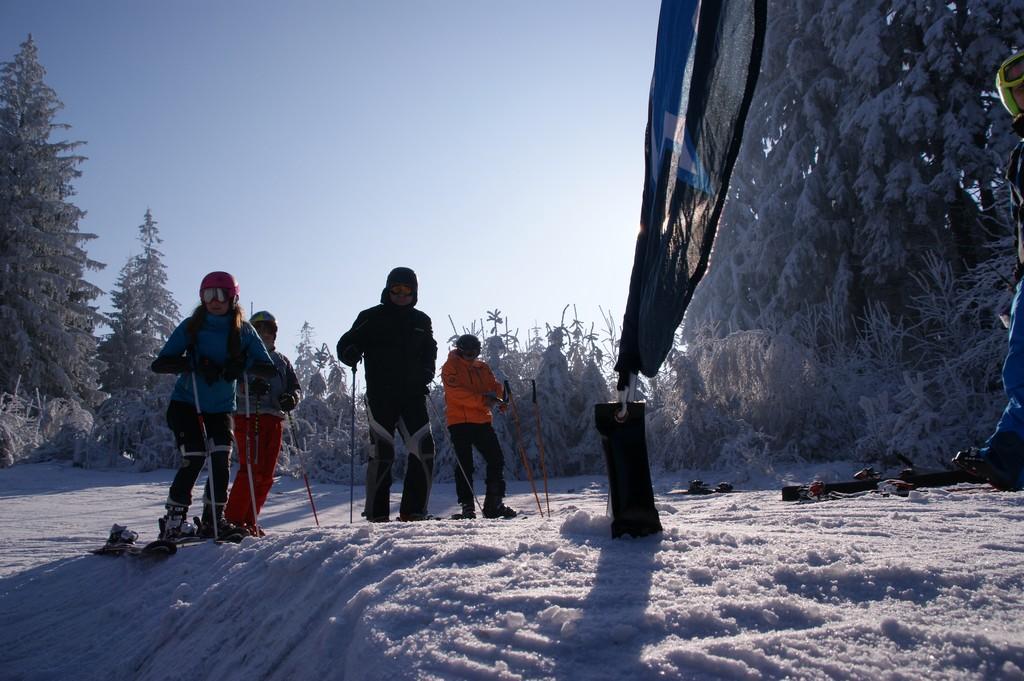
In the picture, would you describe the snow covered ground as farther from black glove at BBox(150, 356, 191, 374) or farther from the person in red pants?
the person in red pants

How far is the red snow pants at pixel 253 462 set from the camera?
5328mm

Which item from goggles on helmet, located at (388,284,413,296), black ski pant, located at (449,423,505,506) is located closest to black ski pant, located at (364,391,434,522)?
goggles on helmet, located at (388,284,413,296)

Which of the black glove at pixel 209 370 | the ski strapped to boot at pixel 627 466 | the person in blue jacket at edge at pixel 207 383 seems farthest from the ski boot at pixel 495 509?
the ski strapped to boot at pixel 627 466

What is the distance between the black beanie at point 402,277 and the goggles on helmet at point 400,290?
0.02 meters

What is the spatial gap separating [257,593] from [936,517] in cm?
304

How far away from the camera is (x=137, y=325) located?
32719mm

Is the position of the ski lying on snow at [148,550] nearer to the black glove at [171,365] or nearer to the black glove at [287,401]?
the black glove at [171,365]

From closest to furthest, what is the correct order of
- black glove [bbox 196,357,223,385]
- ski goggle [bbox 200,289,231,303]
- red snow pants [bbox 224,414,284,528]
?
black glove [bbox 196,357,223,385]
ski goggle [bbox 200,289,231,303]
red snow pants [bbox 224,414,284,528]

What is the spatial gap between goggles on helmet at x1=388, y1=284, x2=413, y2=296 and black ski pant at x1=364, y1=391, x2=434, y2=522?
2.73ft

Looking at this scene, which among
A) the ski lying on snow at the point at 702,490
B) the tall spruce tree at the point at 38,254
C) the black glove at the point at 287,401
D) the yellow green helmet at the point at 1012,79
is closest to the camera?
the yellow green helmet at the point at 1012,79

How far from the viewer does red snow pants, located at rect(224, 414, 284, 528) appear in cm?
533

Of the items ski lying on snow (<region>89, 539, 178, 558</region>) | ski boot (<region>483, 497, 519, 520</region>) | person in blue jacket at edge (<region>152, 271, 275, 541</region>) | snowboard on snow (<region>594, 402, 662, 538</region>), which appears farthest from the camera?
ski boot (<region>483, 497, 519, 520</region>)

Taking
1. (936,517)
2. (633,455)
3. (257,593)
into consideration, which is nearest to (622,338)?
(633,455)

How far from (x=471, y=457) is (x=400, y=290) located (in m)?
2.24
